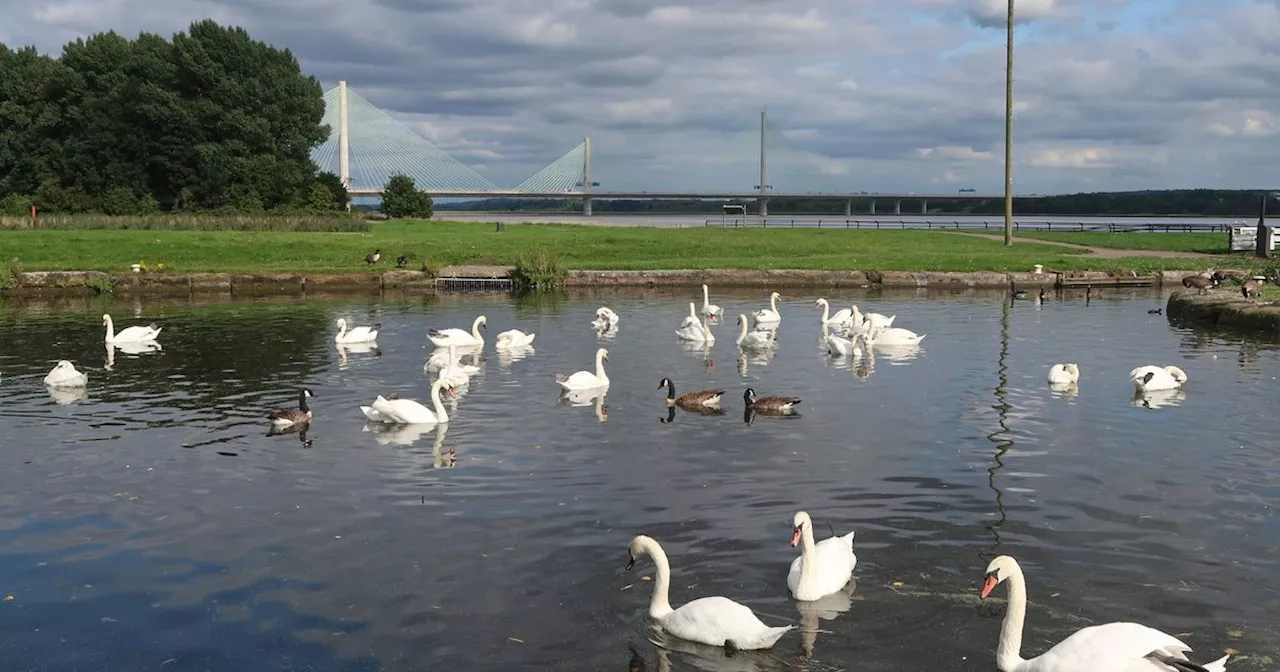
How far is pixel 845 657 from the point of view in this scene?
862 cm

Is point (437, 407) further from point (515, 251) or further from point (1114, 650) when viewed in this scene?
point (515, 251)

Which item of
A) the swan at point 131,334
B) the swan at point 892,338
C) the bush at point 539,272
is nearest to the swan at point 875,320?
the swan at point 892,338

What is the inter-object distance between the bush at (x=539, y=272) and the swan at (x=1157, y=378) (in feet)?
77.0

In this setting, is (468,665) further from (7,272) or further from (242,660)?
(7,272)

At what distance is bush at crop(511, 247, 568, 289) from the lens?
1564 inches

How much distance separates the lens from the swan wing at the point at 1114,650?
766 cm

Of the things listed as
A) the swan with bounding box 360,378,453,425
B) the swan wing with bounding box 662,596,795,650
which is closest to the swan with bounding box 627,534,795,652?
the swan wing with bounding box 662,596,795,650

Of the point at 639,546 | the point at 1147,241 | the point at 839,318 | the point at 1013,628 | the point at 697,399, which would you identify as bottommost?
the point at 1013,628

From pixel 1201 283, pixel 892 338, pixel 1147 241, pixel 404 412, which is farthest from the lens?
pixel 1147 241

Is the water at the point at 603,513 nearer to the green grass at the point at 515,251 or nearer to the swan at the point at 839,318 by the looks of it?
the swan at the point at 839,318

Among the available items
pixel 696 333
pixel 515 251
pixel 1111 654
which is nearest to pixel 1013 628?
pixel 1111 654

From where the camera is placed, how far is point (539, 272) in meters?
39.8

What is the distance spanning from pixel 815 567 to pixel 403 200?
265 feet

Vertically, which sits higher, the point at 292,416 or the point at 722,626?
the point at 292,416
